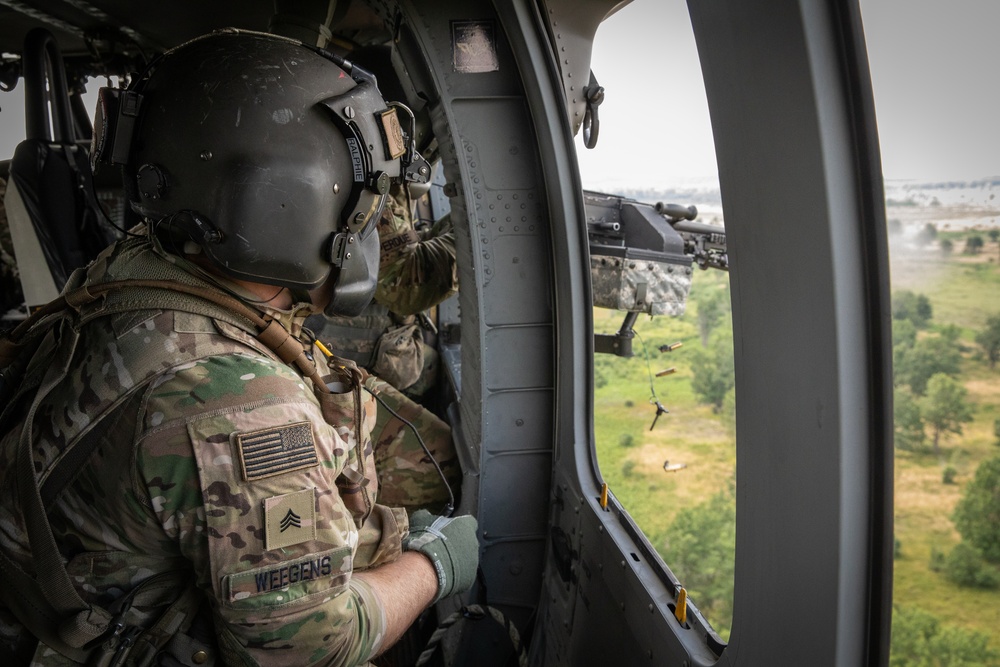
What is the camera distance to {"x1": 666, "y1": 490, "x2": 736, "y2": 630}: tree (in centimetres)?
1564

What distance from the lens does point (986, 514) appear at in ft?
3.99

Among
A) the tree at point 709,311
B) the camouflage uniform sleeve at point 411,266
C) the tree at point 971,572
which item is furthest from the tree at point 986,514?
the tree at point 709,311

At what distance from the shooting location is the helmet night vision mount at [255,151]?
1.26 metres

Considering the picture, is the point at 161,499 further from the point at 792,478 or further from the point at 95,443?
the point at 792,478

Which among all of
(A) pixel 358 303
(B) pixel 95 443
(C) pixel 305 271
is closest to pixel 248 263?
(C) pixel 305 271

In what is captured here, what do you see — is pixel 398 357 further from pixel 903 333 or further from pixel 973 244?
pixel 973 244

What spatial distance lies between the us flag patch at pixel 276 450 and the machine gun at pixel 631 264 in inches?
59.3

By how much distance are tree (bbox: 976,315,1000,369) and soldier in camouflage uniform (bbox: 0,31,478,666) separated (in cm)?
97

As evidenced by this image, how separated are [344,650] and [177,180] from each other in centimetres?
90

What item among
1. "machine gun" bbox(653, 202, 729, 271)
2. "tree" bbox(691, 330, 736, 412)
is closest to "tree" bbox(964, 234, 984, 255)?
"machine gun" bbox(653, 202, 729, 271)

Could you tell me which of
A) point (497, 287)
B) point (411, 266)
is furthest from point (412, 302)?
point (497, 287)

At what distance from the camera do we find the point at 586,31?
2.20 m

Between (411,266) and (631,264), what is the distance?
0.90 meters

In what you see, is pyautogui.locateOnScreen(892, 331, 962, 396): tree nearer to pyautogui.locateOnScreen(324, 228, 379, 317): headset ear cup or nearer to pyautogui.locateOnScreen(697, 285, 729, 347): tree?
pyautogui.locateOnScreen(324, 228, 379, 317): headset ear cup
